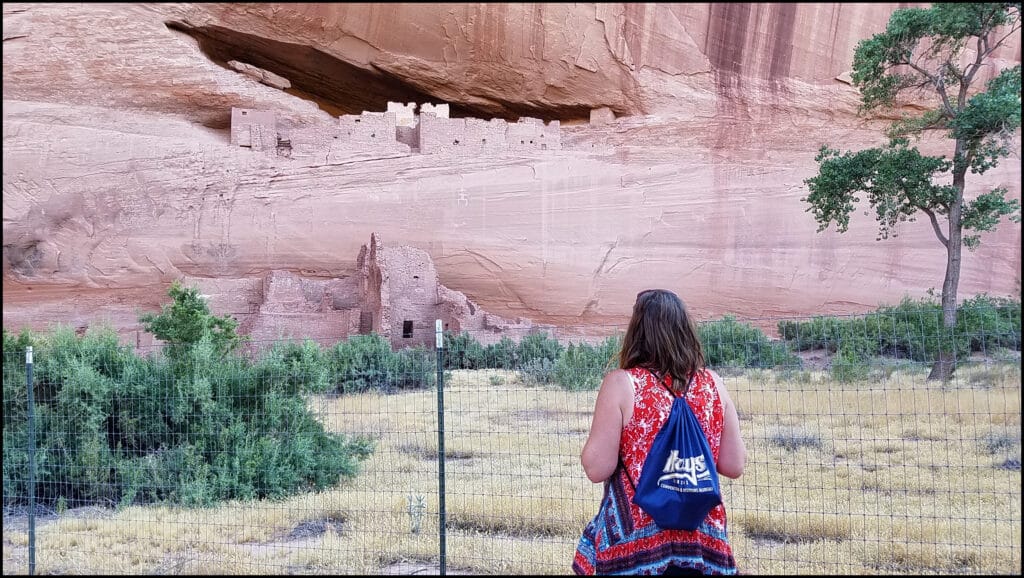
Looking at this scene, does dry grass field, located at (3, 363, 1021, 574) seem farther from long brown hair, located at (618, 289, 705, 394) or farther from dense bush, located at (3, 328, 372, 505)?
long brown hair, located at (618, 289, 705, 394)

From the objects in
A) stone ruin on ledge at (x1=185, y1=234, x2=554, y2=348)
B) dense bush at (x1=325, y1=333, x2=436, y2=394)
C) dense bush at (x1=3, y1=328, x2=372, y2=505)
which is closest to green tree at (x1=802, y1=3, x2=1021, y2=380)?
stone ruin on ledge at (x1=185, y1=234, x2=554, y2=348)

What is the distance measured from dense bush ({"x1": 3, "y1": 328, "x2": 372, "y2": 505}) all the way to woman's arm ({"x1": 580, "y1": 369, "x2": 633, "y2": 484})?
4.78m

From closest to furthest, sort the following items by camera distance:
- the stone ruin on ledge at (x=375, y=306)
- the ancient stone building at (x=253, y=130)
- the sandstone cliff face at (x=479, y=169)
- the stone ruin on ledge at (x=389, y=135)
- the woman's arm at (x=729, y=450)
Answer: the woman's arm at (x=729, y=450)
the stone ruin on ledge at (x=375, y=306)
the sandstone cliff face at (x=479, y=169)
the stone ruin on ledge at (x=389, y=135)
the ancient stone building at (x=253, y=130)

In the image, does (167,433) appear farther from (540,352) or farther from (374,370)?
(540,352)

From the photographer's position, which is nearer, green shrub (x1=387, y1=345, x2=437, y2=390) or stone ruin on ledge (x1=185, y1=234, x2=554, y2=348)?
green shrub (x1=387, y1=345, x2=437, y2=390)

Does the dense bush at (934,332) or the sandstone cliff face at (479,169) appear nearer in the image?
the dense bush at (934,332)

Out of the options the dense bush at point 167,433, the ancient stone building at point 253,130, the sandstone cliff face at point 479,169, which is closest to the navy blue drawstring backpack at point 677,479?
the dense bush at point 167,433

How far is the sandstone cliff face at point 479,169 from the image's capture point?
20297mm

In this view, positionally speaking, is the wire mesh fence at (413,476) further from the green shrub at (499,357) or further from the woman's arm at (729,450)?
the green shrub at (499,357)

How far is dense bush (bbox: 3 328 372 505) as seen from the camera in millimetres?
7184

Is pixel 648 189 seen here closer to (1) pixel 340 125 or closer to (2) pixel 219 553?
(1) pixel 340 125

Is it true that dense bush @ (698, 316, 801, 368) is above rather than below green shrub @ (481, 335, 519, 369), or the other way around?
above

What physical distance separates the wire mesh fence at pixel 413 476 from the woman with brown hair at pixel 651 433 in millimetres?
1672

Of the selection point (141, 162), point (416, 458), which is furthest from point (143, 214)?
point (416, 458)
